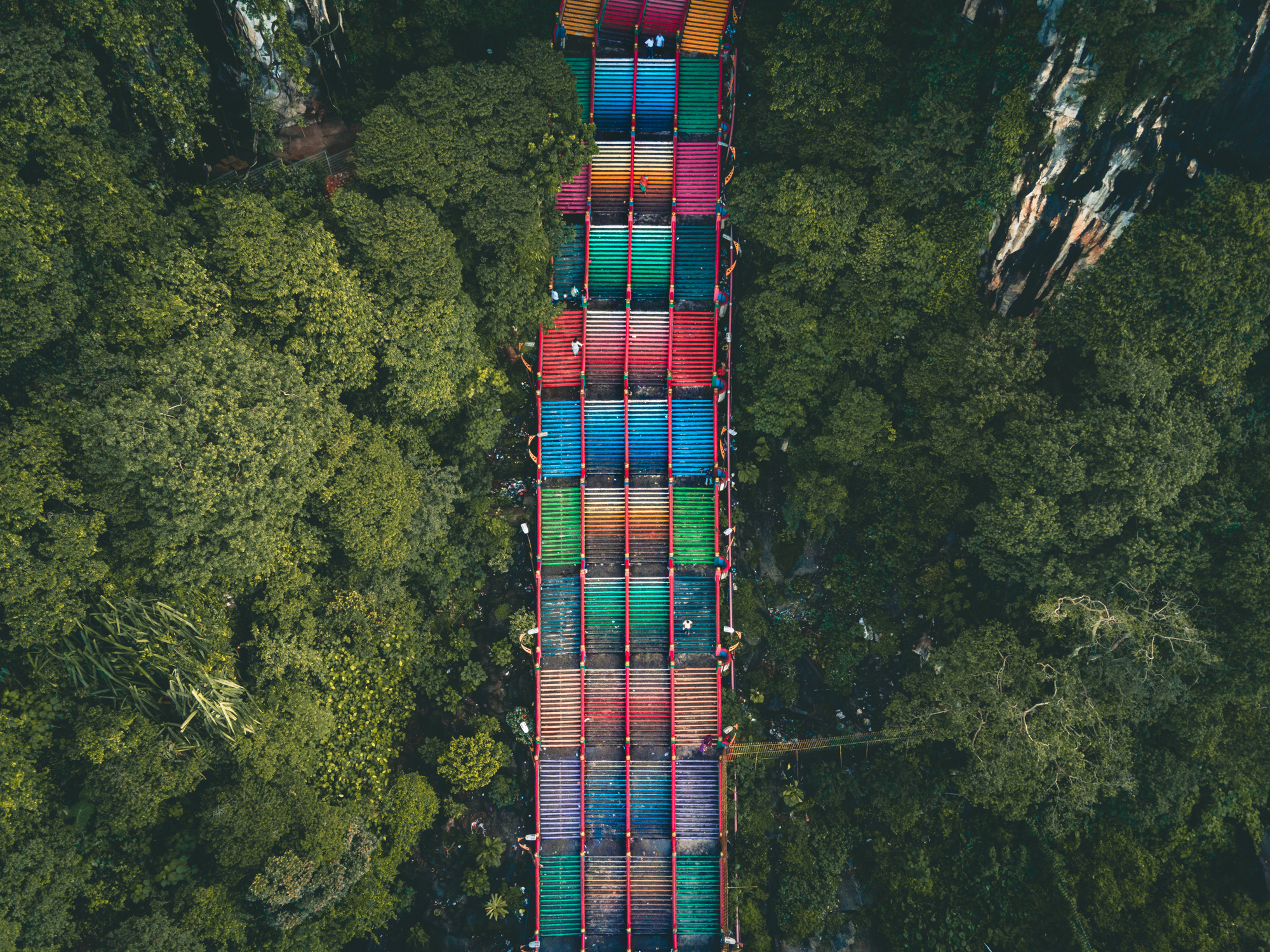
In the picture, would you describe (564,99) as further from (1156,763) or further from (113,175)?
(1156,763)

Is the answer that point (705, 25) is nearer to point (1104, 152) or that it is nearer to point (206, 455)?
point (1104, 152)

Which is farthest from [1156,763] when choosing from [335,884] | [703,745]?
[335,884]

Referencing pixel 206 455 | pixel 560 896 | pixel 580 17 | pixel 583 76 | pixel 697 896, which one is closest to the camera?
pixel 206 455

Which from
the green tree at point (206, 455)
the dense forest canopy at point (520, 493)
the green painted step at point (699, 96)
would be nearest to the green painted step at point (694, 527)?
the dense forest canopy at point (520, 493)

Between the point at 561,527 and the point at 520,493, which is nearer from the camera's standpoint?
the point at 561,527

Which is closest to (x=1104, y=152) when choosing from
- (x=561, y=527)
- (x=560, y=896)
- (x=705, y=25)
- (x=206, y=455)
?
(x=705, y=25)

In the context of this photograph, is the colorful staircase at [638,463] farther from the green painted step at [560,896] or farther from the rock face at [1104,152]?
the rock face at [1104,152]
